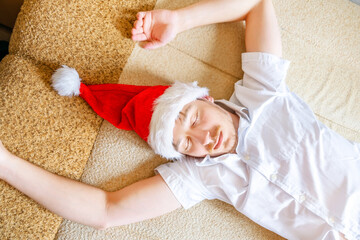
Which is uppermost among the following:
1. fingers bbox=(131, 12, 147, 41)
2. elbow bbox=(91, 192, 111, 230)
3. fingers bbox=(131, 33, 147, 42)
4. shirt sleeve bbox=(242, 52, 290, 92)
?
fingers bbox=(131, 12, 147, 41)

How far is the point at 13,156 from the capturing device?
0.85 meters

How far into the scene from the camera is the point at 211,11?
1036 millimetres

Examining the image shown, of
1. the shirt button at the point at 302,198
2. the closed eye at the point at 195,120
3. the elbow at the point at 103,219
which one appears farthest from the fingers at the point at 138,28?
the shirt button at the point at 302,198

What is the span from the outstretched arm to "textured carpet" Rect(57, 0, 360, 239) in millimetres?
67

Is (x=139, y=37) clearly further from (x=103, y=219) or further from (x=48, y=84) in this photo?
(x=103, y=219)

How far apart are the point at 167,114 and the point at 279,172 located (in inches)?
18.5

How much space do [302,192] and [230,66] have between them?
1.88ft

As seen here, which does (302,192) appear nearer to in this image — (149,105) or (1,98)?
(149,105)

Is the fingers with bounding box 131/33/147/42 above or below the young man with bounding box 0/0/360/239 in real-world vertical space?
above

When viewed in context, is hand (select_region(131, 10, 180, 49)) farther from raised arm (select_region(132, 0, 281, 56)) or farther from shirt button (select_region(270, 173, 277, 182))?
shirt button (select_region(270, 173, 277, 182))

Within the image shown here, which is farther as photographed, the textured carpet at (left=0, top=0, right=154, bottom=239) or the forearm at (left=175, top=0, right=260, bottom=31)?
the forearm at (left=175, top=0, right=260, bottom=31)

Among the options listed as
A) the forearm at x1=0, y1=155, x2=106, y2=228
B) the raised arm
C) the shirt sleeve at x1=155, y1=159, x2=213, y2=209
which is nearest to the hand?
the raised arm

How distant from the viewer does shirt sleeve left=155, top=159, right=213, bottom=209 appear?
0.93 m

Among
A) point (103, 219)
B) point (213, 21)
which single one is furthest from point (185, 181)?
point (213, 21)
